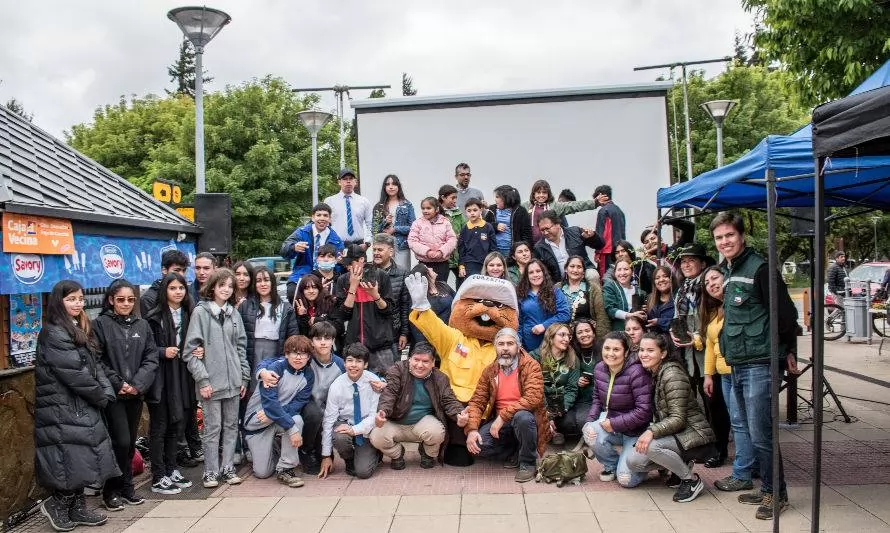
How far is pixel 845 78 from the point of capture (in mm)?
8914

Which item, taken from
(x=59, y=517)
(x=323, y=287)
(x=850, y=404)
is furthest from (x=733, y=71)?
(x=59, y=517)

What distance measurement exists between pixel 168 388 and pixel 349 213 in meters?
3.53

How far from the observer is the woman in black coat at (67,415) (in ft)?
16.0

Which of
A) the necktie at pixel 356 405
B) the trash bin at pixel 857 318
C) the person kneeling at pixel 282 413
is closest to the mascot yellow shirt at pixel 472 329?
the necktie at pixel 356 405

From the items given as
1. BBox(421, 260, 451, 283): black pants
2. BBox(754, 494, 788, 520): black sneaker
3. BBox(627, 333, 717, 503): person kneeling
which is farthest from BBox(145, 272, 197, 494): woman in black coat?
BBox(754, 494, 788, 520): black sneaker

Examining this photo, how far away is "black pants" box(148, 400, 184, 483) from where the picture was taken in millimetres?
5770

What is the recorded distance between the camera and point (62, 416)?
488cm

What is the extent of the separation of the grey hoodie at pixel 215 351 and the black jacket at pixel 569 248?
358 centimetres

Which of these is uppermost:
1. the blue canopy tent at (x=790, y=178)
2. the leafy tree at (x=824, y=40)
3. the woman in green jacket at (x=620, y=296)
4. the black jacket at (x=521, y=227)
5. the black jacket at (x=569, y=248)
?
the leafy tree at (x=824, y=40)

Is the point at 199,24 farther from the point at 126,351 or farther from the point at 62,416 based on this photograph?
the point at 62,416

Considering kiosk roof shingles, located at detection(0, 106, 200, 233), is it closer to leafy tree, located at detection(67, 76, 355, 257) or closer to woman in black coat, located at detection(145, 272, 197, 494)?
woman in black coat, located at detection(145, 272, 197, 494)

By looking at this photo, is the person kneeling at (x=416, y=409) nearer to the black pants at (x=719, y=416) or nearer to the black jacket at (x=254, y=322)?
the black jacket at (x=254, y=322)

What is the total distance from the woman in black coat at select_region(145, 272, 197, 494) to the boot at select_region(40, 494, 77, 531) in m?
0.84

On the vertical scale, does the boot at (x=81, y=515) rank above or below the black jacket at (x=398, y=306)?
below
